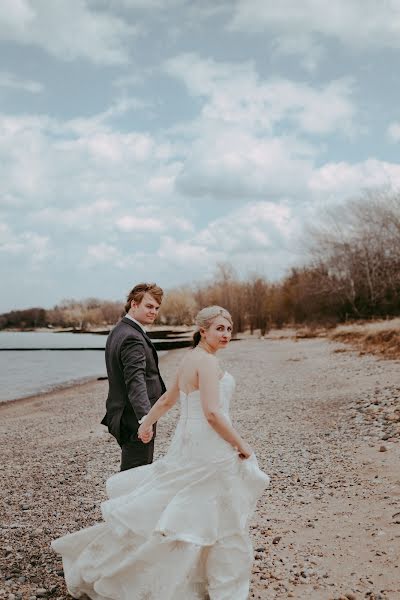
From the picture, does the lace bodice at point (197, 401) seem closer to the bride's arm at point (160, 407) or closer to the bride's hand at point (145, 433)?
the bride's arm at point (160, 407)

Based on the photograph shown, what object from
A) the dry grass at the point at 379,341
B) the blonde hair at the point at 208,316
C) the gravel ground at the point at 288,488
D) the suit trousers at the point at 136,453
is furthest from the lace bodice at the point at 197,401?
the dry grass at the point at 379,341

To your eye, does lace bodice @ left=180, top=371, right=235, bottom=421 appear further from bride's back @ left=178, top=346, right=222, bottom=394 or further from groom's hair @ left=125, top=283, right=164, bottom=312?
groom's hair @ left=125, top=283, right=164, bottom=312

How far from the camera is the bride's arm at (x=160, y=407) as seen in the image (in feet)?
12.3

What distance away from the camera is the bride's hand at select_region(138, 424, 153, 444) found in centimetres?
398

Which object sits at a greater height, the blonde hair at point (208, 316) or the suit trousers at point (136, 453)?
the blonde hair at point (208, 316)

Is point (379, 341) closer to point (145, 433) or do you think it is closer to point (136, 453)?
point (136, 453)

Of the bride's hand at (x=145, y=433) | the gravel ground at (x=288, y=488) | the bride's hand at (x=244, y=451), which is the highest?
the bride's hand at (x=145, y=433)

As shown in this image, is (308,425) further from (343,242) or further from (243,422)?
(343,242)

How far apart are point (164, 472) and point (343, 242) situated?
53.5 meters

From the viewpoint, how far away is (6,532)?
565 cm

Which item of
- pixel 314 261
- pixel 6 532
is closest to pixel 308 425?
pixel 6 532

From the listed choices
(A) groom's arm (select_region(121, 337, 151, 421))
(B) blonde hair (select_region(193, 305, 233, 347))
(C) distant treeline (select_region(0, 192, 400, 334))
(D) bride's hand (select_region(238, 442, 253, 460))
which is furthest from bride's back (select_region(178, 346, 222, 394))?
(C) distant treeline (select_region(0, 192, 400, 334))

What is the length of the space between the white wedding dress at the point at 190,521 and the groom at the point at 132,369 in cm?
63

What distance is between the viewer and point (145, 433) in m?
4.00
